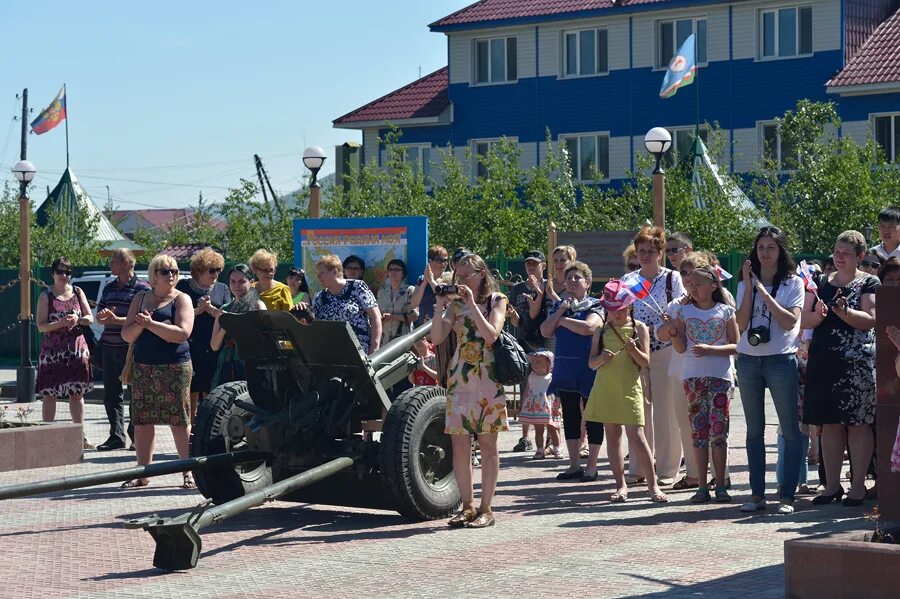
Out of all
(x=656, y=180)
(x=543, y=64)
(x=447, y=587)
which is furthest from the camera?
(x=543, y=64)

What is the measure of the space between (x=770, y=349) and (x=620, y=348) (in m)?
1.31

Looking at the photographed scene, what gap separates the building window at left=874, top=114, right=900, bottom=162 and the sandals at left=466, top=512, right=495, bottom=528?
1248 inches

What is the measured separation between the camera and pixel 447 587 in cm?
789

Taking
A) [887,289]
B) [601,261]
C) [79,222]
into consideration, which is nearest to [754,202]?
[601,261]

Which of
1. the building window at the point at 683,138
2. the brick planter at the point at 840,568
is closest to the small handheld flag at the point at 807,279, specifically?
the brick planter at the point at 840,568

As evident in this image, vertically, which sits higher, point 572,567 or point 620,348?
point 620,348

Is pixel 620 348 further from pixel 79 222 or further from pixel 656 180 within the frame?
pixel 79 222

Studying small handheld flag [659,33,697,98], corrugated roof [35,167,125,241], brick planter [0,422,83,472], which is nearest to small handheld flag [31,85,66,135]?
corrugated roof [35,167,125,241]

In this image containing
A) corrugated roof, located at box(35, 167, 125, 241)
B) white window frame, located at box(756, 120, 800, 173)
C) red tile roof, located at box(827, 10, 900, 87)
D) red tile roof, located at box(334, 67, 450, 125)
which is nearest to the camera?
red tile roof, located at box(827, 10, 900, 87)

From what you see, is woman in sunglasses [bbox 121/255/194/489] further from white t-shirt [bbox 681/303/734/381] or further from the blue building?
the blue building

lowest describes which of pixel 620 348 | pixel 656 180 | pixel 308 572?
pixel 308 572

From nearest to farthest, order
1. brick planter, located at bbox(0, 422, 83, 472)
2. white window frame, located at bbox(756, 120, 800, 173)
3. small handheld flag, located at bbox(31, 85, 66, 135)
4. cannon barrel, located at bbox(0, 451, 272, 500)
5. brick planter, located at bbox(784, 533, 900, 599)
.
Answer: brick planter, located at bbox(784, 533, 900, 599), cannon barrel, located at bbox(0, 451, 272, 500), brick planter, located at bbox(0, 422, 83, 472), white window frame, located at bbox(756, 120, 800, 173), small handheld flag, located at bbox(31, 85, 66, 135)

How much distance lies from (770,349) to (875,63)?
31.6m

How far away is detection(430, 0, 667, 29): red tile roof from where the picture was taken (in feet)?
146
